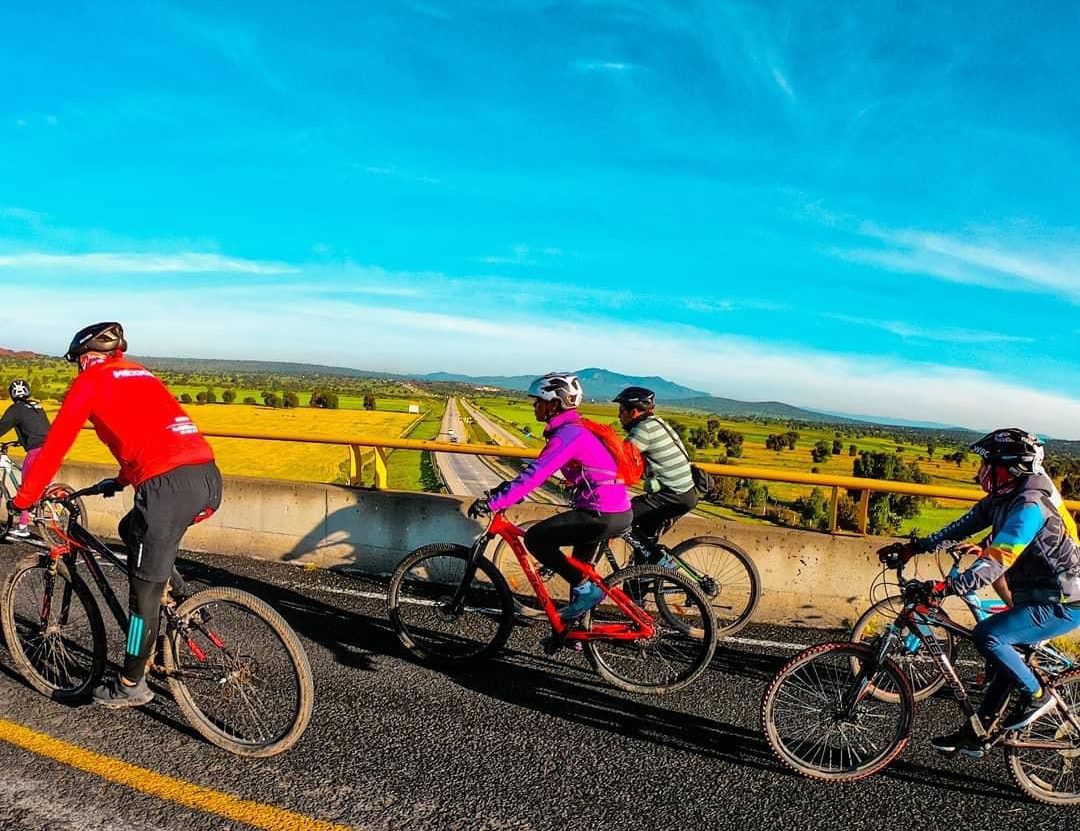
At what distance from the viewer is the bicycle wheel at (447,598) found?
16.5 feet

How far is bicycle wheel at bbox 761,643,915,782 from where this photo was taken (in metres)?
3.72

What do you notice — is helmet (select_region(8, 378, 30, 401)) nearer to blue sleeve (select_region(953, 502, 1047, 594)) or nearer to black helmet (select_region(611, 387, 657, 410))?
black helmet (select_region(611, 387, 657, 410))

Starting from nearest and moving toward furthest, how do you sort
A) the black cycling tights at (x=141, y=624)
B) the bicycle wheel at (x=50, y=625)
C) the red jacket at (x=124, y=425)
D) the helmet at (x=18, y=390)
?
the red jacket at (x=124, y=425) → the black cycling tights at (x=141, y=624) → the bicycle wheel at (x=50, y=625) → the helmet at (x=18, y=390)

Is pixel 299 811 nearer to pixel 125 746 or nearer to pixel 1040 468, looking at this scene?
pixel 125 746

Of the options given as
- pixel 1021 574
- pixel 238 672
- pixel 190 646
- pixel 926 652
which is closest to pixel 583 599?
pixel 926 652

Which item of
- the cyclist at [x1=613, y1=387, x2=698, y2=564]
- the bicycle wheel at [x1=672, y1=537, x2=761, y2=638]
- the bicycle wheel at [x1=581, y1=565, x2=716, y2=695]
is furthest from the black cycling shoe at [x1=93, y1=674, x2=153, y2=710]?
the bicycle wheel at [x1=672, y1=537, x2=761, y2=638]

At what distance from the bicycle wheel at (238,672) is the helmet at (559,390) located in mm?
2123

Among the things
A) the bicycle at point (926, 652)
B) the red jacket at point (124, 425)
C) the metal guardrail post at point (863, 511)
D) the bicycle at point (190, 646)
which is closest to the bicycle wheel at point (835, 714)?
the bicycle at point (926, 652)

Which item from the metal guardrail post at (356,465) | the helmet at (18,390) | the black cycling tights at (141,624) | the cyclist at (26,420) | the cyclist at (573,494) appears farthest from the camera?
the cyclist at (26,420)

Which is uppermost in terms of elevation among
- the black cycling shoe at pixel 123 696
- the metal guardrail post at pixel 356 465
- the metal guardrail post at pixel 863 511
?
the metal guardrail post at pixel 863 511

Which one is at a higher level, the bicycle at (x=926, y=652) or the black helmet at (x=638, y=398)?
the black helmet at (x=638, y=398)

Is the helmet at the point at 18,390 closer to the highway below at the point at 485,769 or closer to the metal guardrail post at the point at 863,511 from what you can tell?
the highway below at the point at 485,769

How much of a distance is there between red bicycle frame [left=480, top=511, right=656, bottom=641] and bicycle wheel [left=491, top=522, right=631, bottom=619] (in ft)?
2.14

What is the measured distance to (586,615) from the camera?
193 inches
